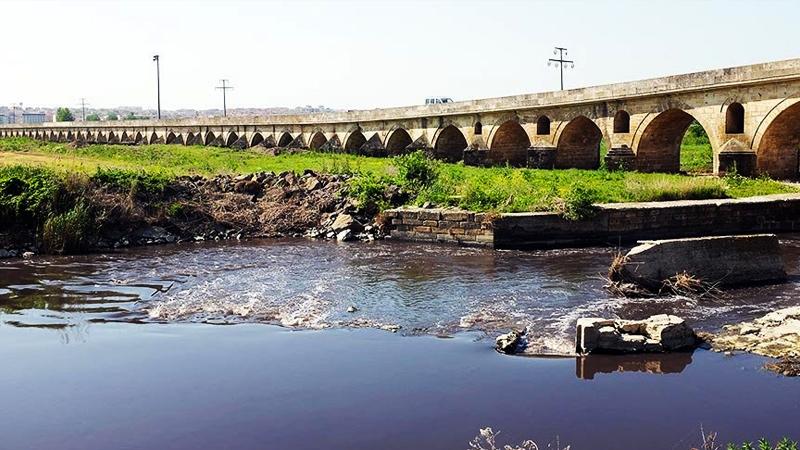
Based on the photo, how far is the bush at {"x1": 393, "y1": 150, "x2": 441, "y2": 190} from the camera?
22.2 m

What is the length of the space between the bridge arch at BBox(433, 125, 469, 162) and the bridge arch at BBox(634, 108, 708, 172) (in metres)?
11.9

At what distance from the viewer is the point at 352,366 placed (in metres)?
9.67

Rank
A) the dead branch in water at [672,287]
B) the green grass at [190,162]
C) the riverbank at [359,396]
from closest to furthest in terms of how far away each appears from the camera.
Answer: the riverbank at [359,396]
the dead branch in water at [672,287]
the green grass at [190,162]

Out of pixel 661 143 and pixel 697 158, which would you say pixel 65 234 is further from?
pixel 697 158

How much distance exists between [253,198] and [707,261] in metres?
13.6

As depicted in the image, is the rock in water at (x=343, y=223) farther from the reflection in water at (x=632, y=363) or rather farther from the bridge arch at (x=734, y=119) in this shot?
the bridge arch at (x=734, y=119)

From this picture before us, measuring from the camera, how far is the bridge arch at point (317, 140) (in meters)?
50.1

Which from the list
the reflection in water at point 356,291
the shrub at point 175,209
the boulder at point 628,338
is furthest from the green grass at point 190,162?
the boulder at point 628,338

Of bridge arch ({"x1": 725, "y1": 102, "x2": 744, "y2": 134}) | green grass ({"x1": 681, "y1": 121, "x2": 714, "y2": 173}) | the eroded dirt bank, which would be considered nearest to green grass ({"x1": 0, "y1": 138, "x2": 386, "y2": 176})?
the eroded dirt bank

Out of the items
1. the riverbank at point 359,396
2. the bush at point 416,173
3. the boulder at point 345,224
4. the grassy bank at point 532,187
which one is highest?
the bush at point 416,173

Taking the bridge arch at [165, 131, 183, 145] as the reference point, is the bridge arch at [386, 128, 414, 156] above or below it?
below

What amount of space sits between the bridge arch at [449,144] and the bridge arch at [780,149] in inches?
683

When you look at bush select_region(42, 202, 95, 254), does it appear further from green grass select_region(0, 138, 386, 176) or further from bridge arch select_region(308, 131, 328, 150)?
bridge arch select_region(308, 131, 328, 150)

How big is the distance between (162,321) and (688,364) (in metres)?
7.65
